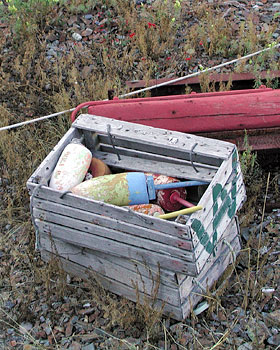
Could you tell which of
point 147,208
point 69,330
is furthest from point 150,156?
point 69,330

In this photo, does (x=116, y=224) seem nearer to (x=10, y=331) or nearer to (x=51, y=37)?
(x=10, y=331)

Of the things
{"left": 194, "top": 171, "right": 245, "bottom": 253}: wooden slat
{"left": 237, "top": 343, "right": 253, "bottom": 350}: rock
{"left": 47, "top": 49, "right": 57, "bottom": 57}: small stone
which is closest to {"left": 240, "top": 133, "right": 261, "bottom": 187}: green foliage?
{"left": 194, "top": 171, "right": 245, "bottom": 253}: wooden slat

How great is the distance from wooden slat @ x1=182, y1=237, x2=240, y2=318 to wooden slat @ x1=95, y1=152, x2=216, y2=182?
600mm


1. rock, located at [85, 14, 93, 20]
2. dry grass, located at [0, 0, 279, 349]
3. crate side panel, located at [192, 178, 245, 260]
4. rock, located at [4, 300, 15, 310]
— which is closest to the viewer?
crate side panel, located at [192, 178, 245, 260]

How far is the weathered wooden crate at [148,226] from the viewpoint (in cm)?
311

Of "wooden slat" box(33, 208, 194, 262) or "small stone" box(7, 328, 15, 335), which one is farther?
"small stone" box(7, 328, 15, 335)

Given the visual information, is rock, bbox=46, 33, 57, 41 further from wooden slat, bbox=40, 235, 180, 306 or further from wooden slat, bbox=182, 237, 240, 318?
wooden slat, bbox=182, 237, 240, 318

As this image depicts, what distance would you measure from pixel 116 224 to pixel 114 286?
614 millimetres

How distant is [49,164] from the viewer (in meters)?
3.58

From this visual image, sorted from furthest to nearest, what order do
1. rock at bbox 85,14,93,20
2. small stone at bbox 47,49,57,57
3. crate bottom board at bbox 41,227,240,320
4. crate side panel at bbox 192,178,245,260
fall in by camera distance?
1. rock at bbox 85,14,93,20
2. small stone at bbox 47,49,57,57
3. crate bottom board at bbox 41,227,240,320
4. crate side panel at bbox 192,178,245,260

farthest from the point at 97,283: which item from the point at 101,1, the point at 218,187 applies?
the point at 101,1

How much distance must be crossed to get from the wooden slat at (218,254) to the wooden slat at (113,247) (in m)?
0.13

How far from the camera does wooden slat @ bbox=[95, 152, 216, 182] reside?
138 inches

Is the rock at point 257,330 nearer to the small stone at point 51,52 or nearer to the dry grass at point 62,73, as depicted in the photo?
the dry grass at point 62,73
